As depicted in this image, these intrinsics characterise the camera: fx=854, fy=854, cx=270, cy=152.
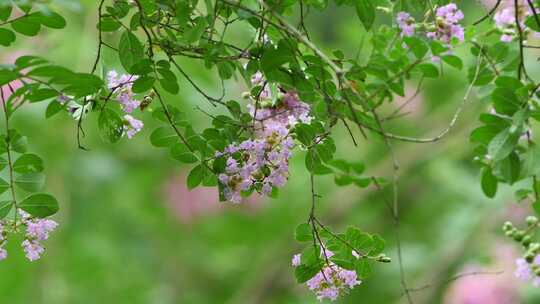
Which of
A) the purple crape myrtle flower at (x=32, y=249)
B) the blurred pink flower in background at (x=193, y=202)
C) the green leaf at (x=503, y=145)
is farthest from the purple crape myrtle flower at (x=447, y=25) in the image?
the blurred pink flower in background at (x=193, y=202)

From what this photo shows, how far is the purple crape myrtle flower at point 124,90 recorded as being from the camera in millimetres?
723

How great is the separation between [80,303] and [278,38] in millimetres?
1847

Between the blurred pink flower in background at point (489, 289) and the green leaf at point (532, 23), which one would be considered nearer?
the green leaf at point (532, 23)

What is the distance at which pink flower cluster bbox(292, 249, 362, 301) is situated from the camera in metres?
0.72

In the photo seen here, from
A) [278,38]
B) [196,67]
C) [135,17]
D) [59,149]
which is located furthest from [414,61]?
[59,149]

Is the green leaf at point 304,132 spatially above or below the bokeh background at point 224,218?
below

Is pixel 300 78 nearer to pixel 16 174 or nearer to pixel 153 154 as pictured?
pixel 16 174

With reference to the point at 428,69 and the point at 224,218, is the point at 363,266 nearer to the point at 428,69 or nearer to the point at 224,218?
the point at 428,69

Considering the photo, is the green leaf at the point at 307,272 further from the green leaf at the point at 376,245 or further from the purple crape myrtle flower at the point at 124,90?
the purple crape myrtle flower at the point at 124,90

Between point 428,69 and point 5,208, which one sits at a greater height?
point 428,69

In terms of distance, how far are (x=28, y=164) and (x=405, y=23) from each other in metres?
0.37

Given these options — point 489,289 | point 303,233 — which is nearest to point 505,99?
point 303,233

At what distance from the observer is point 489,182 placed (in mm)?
896

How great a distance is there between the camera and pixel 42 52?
180 cm
